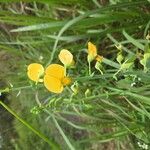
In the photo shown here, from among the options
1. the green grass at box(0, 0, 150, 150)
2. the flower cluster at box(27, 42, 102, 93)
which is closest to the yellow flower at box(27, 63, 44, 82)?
the flower cluster at box(27, 42, 102, 93)

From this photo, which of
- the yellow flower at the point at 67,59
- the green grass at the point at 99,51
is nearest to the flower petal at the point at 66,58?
the yellow flower at the point at 67,59

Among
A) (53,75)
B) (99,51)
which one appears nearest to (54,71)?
(53,75)

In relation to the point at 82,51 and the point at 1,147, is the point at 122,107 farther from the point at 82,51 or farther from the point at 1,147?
the point at 1,147

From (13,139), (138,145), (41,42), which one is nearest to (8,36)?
(41,42)

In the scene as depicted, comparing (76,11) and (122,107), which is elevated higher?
(76,11)

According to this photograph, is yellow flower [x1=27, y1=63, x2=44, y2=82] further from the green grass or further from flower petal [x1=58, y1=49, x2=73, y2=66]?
the green grass

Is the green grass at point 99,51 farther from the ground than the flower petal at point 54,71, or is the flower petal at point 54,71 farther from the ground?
the flower petal at point 54,71

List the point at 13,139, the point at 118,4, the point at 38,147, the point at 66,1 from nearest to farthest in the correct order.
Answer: the point at 118,4
the point at 66,1
the point at 38,147
the point at 13,139

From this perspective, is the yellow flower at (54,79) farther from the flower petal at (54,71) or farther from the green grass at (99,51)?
the green grass at (99,51)
